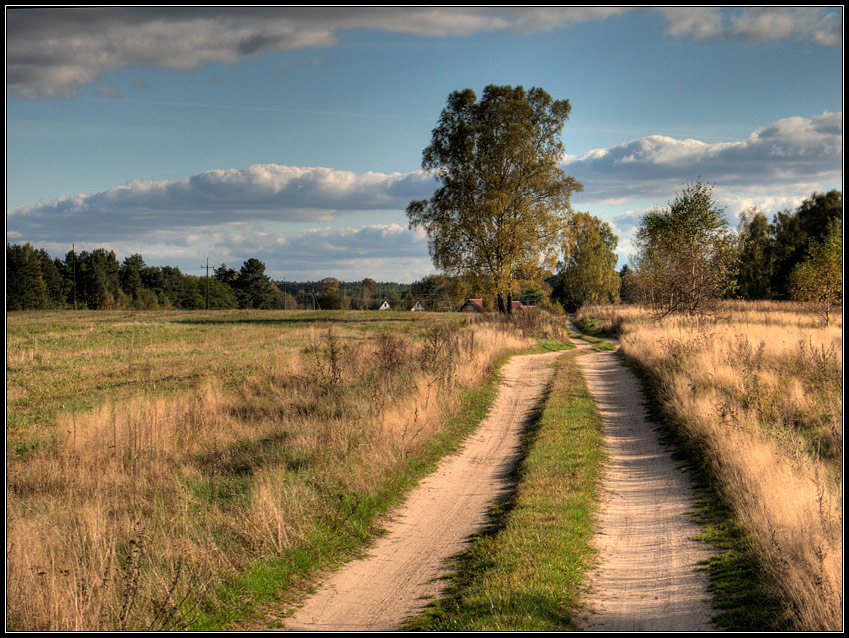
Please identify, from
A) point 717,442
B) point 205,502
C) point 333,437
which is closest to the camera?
point 205,502

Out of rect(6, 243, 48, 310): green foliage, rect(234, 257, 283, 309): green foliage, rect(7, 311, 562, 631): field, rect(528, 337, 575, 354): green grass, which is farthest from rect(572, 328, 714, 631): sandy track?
rect(234, 257, 283, 309): green foliage

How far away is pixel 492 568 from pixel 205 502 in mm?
4136

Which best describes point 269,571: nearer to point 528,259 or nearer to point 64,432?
point 64,432

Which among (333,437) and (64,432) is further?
(64,432)

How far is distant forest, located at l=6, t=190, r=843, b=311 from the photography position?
58844 mm

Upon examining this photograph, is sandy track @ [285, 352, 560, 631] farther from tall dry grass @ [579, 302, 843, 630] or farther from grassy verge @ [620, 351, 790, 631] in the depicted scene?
tall dry grass @ [579, 302, 843, 630]

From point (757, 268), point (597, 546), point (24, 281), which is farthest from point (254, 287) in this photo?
point (597, 546)

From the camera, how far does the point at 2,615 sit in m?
5.14

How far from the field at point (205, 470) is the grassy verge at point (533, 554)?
5.79 ft

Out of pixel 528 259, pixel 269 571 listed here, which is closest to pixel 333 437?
pixel 269 571

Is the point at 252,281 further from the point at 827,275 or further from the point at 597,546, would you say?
the point at 597,546

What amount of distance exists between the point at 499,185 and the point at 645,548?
1127 inches

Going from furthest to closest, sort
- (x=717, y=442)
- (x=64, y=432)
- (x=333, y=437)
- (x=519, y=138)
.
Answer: (x=519, y=138)
(x=64, y=432)
(x=333, y=437)
(x=717, y=442)

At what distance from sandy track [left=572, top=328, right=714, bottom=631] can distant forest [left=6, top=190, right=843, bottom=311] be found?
23.9 m
